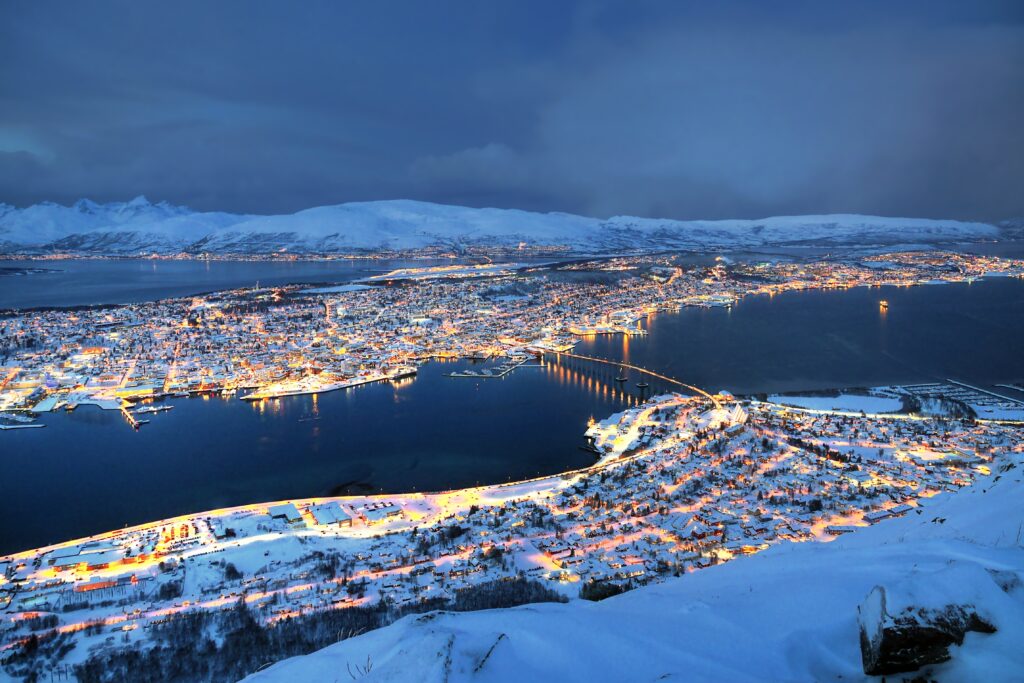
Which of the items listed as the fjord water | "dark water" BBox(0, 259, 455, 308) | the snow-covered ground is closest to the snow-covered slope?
the fjord water

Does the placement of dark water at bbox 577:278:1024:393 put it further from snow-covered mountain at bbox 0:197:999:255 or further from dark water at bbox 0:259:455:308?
snow-covered mountain at bbox 0:197:999:255

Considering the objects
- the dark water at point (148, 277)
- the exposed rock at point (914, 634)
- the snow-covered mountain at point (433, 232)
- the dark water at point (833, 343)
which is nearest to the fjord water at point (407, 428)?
the dark water at point (833, 343)

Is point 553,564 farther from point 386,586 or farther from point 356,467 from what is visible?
point 356,467

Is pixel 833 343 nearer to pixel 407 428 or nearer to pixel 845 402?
pixel 845 402

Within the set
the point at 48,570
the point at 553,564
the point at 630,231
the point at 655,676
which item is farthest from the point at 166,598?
the point at 630,231

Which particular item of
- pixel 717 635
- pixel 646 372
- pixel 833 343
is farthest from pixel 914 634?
pixel 833 343

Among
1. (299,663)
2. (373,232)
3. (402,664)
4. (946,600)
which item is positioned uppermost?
(373,232)
